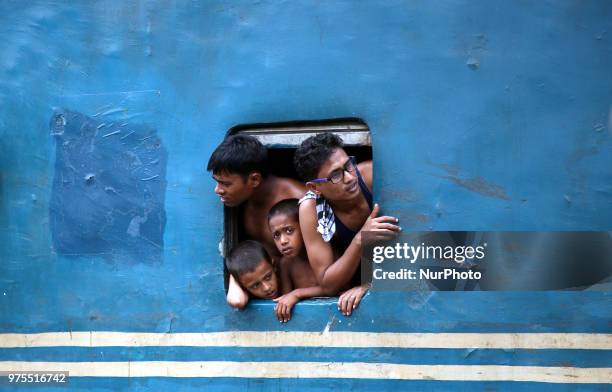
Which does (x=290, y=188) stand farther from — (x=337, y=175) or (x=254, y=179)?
(x=337, y=175)

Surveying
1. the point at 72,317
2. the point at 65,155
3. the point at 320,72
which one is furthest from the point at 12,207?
the point at 320,72

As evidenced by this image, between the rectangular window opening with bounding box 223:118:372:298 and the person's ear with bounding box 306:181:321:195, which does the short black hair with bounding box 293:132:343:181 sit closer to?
the person's ear with bounding box 306:181:321:195

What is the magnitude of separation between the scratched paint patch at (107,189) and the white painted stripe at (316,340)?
1.53ft

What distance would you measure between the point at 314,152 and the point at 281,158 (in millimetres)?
886

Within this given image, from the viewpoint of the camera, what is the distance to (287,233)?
4094 mm

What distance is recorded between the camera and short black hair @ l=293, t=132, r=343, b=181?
3.86m

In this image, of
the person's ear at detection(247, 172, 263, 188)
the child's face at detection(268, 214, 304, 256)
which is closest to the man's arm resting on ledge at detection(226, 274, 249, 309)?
the child's face at detection(268, 214, 304, 256)

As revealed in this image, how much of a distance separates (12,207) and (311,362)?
2.05 m

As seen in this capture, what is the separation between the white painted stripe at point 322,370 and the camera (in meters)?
3.72

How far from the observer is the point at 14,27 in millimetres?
4480

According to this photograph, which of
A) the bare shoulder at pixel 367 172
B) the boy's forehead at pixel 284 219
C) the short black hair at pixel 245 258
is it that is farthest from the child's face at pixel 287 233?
the bare shoulder at pixel 367 172

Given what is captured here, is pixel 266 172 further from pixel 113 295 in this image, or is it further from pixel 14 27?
pixel 14 27

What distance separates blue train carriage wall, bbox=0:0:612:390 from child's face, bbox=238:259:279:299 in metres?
0.09

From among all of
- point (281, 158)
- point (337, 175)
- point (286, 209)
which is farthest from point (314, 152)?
point (281, 158)
